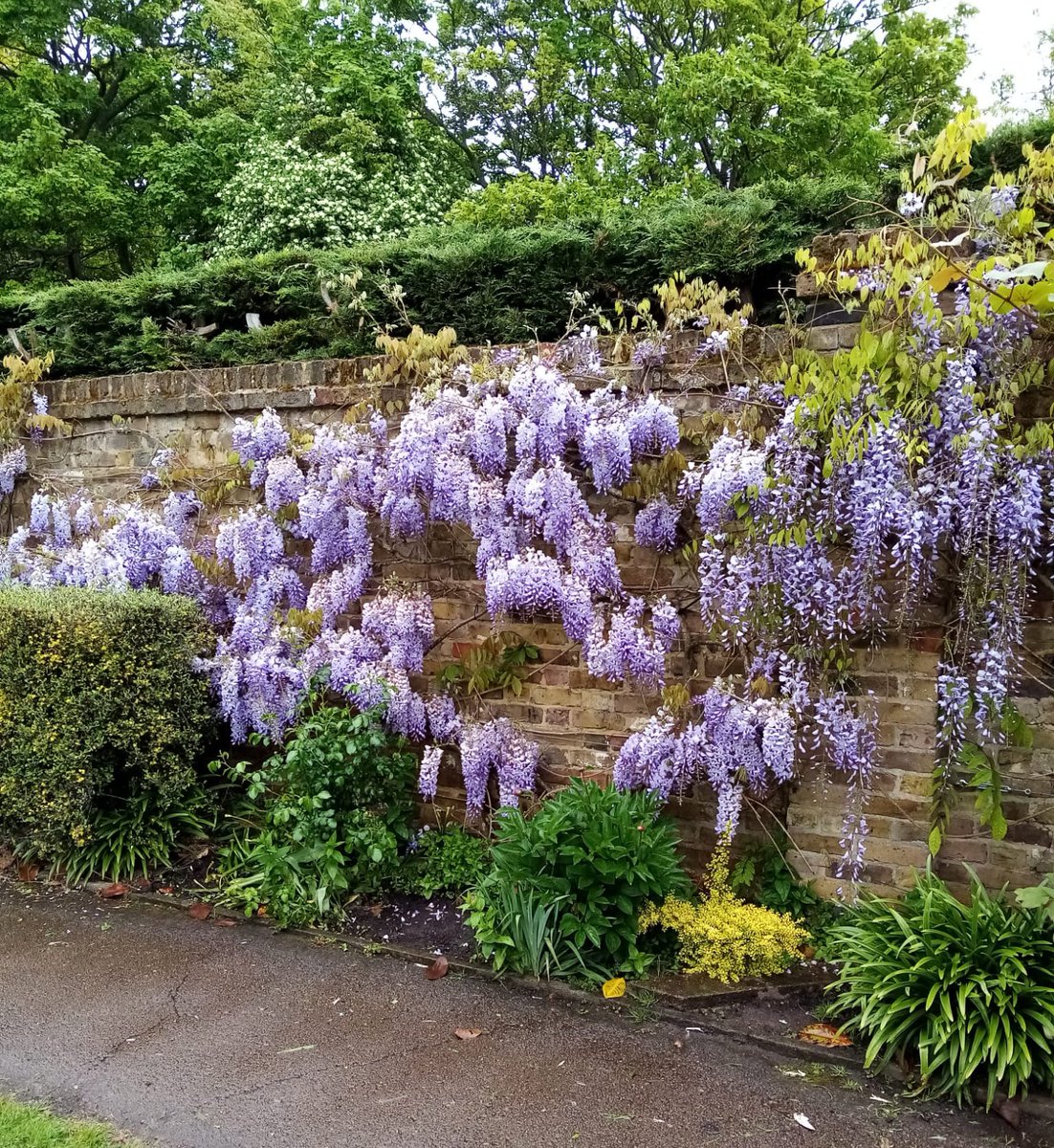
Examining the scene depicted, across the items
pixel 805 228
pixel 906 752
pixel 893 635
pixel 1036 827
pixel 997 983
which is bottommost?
pixel 997 983

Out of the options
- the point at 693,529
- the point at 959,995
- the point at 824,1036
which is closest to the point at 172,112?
the point at 693,529

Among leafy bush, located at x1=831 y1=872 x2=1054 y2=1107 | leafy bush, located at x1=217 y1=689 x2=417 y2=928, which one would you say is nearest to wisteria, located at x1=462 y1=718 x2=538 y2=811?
leafy bush, located at x1=217 y1=689 x2=417 y2=928

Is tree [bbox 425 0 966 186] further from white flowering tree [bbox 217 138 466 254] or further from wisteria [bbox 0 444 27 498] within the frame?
wisteria [bbox 0 444 27 498]

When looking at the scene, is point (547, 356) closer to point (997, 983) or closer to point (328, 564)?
point (328, 564)

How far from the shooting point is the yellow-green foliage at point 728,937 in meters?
3.24

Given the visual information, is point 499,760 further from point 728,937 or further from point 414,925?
point 728,937

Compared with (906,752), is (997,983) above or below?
below

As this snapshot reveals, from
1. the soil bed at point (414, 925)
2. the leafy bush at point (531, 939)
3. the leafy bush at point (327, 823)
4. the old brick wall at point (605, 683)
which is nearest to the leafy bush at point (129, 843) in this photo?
the leafy bush at point (327, 823)

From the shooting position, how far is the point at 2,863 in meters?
4.57

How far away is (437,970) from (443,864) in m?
0.69

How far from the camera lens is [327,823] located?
3.84m

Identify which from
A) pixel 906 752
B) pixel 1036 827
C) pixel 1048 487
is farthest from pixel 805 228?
pixel 1036 827

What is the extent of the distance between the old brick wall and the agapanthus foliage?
3.2 inches

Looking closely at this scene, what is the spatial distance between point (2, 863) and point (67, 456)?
2591 mm
